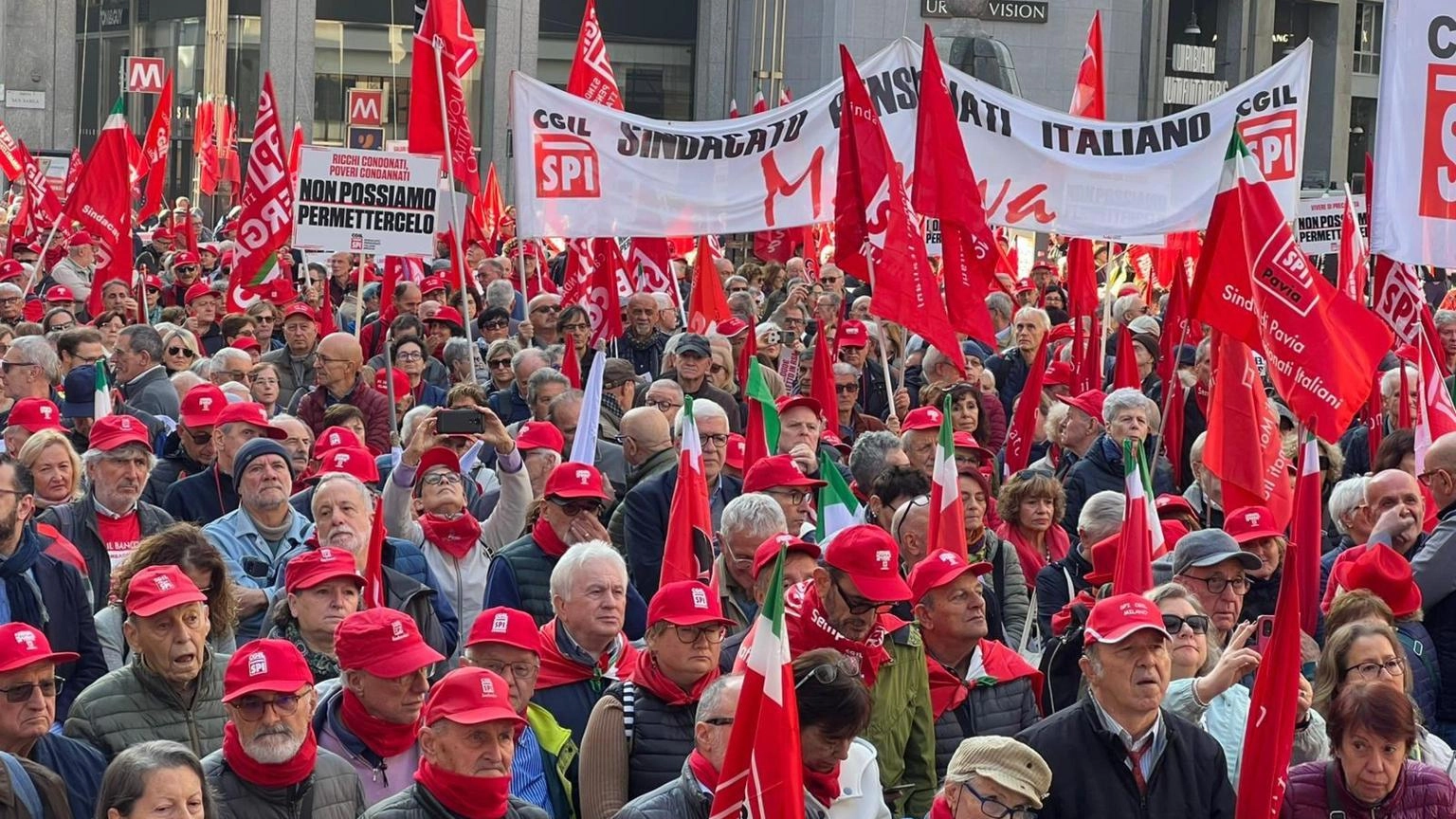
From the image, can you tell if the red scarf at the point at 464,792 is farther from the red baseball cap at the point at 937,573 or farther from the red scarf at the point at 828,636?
the red baseball cap at the point at 937,573

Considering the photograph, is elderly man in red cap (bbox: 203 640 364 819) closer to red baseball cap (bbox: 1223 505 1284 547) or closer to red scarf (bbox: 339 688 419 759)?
red scarf (bbox: 339 688 419 759)

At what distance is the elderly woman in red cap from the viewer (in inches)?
247

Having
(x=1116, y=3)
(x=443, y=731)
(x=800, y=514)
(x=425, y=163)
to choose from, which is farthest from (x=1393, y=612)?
(x=1116, y=3)

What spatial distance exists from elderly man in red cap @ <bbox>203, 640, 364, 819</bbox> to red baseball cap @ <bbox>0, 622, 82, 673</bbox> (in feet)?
1.69

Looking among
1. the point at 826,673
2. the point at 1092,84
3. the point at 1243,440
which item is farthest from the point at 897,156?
the point at 826,673

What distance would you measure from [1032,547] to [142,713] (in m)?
4.20

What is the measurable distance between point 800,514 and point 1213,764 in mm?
3227

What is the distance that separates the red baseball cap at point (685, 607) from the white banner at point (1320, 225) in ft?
39.0

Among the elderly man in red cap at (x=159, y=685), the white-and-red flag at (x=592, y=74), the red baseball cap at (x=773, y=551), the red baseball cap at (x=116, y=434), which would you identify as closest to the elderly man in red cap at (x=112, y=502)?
the red baseball cap at (x=116, y=434)

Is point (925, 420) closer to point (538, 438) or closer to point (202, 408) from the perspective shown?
point (538, 438)

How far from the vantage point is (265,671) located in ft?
18.9

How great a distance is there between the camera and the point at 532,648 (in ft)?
21.3

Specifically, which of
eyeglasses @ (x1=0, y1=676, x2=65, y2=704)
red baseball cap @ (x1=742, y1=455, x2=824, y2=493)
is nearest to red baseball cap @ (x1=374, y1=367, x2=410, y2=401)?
red baseball cap @ (x1=742, y1=455, x2=824, y2=493)

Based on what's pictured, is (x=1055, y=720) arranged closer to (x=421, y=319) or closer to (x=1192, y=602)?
(x=1192, y=602)
